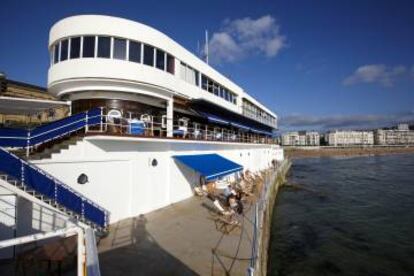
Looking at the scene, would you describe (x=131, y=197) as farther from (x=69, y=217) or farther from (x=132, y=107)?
(x=132, y=107)

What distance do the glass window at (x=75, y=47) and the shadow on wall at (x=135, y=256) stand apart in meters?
8.61

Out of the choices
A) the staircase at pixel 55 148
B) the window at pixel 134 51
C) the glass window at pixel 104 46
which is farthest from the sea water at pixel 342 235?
the glass window at pixel 104 46

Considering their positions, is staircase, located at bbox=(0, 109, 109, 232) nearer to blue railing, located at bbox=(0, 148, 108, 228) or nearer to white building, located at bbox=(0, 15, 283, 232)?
blue railing, located at bbox=(0, 148, 108, 228)

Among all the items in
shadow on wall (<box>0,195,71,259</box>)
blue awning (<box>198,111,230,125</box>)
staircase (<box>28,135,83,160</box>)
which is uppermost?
blue awning (<box>198,111,230,125</box>)

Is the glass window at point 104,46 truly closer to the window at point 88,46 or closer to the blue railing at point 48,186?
the window at point 88,46

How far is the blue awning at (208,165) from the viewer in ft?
48.3

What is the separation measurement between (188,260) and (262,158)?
29.6 metres

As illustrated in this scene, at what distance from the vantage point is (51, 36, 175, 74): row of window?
1289cm

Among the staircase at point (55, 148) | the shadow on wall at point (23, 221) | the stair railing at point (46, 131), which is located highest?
the stair railing at point (46, 131)

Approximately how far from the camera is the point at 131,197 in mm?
12250

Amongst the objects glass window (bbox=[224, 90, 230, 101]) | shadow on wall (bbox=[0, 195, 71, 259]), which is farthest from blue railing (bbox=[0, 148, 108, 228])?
glass window (bbox=[224, 90, 230, 101])

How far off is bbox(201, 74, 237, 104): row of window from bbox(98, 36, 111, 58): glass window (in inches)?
378

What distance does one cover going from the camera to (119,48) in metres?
13.3

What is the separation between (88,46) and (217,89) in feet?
46.4
